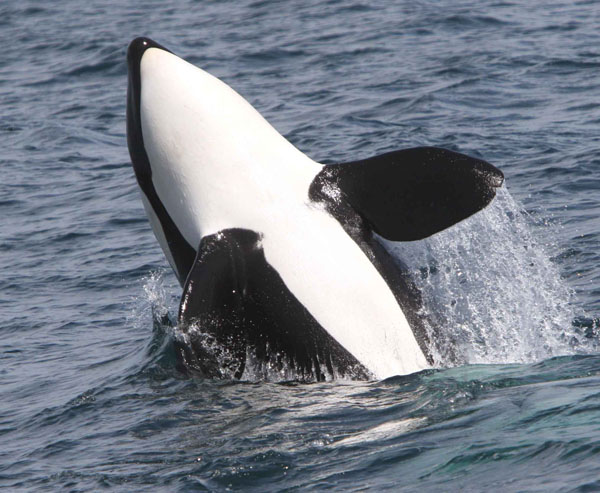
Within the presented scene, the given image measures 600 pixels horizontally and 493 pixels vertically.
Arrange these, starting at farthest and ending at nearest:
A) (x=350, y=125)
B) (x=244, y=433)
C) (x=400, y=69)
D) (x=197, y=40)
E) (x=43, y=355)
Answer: (x=197, y=40), (x=400, y=69), (x=350, y=125), (x=43, y=355), (x=244, y=433)

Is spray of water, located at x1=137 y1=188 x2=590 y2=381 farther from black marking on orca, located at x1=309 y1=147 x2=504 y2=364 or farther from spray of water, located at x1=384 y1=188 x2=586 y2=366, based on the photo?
black marking on orca, located at x1=309 y1=147 x2=504 y2=364

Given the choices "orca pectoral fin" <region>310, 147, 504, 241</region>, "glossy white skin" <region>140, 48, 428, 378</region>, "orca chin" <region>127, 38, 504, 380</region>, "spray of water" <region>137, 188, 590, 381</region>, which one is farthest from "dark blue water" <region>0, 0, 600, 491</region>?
"orca pectoral fin" <region>310, 147, 504, 241</region>

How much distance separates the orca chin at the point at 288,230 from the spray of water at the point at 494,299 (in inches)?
19.9

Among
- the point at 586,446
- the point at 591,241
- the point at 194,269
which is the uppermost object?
the point at 194,269

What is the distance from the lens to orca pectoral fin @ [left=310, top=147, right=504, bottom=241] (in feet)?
32.2

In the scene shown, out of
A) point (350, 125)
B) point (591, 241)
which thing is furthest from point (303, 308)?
point (350, 125)

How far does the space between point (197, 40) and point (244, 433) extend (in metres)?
23.1

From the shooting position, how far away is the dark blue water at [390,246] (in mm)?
8078

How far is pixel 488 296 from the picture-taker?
13.2 metres

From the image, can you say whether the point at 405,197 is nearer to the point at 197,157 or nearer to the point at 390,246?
the point at 390,246

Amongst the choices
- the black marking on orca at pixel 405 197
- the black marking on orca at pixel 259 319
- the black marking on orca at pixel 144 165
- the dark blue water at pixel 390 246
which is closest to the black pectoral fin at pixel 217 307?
the black marking on orca at pixel 259 319

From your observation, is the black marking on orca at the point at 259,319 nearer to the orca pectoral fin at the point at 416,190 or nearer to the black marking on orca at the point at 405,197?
the black marking on orca at the point at 405,197

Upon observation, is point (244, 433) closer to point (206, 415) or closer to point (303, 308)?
point (206, 415)

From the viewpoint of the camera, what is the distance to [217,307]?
9.55 m
